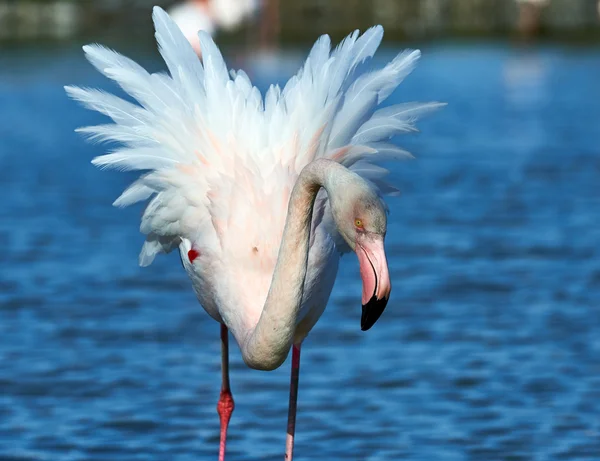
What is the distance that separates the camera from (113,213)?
12.5 meters

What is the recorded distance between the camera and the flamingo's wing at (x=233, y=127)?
5.80 m

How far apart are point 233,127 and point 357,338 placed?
9.03 feet

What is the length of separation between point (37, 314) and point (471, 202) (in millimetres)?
4971

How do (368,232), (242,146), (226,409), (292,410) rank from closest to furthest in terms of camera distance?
(368,232) → (242,146) → (292,410) → (226,409)

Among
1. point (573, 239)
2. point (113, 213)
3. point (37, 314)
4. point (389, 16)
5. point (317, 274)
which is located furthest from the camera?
point (389, 16)

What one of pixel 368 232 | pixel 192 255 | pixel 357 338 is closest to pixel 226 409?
pixel 192 255

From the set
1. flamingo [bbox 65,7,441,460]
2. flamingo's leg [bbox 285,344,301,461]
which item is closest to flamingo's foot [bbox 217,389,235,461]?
flamingo [bbox 65,7,441,460]

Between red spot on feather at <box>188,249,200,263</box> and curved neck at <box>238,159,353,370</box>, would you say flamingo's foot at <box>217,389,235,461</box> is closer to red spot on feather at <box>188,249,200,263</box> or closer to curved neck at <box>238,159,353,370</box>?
red spot on feather at <box>188,249,200,263</box>

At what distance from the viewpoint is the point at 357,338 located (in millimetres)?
8367

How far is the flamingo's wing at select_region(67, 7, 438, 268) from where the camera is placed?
580 cm

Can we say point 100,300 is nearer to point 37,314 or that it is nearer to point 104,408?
point 37,314

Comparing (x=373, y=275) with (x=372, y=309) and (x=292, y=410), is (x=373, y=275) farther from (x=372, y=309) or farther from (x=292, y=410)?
(x=292, y=410)

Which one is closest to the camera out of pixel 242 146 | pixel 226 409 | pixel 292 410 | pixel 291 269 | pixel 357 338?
pixel 291 269

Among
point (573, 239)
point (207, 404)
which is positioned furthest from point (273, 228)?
point (573, 239)
